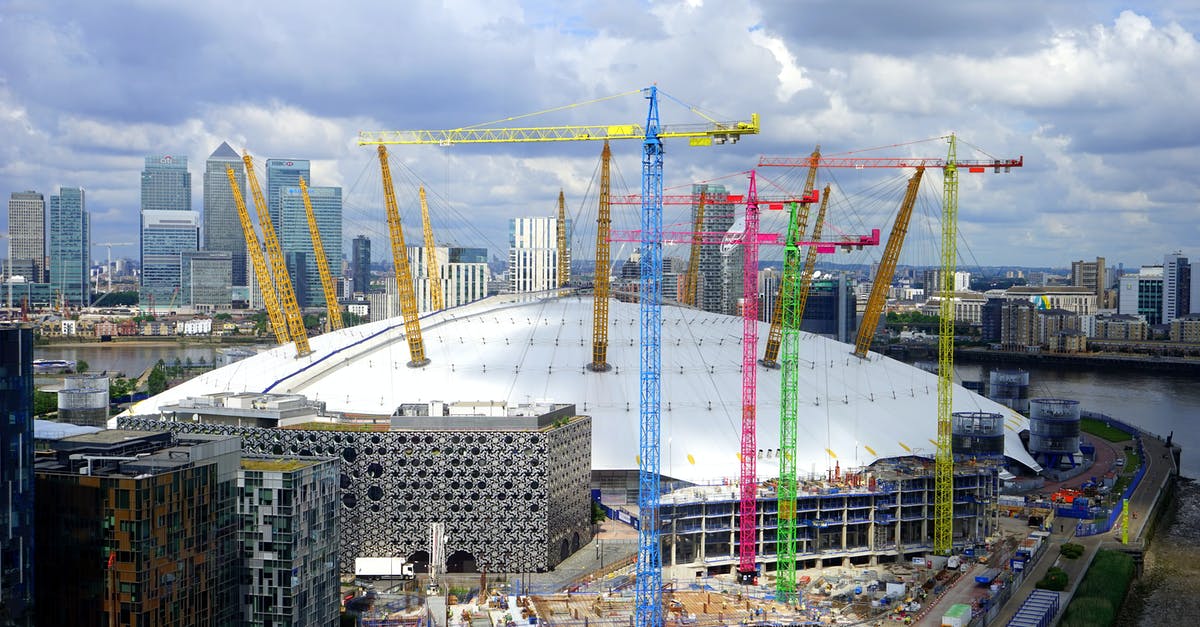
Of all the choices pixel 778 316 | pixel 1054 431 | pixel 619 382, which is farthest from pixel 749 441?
pixel 1054 431

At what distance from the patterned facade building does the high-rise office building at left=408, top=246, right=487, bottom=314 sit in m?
99.6

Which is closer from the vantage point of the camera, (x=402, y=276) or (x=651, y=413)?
(x=651, y=413)

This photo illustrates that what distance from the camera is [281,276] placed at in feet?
205

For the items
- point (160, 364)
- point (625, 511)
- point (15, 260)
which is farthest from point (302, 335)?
point (15, 260)

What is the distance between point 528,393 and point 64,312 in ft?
460

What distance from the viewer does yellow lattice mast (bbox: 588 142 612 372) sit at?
175 feet

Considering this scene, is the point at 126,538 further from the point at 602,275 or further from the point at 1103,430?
the point at 1103,430

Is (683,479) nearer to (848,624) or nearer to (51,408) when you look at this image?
(848,624)

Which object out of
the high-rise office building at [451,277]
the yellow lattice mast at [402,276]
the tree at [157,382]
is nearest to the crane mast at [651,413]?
the yellow lattice mast at [402,276]

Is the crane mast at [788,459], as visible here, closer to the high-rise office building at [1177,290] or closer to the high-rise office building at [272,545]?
the high-rise office building at [272,545]

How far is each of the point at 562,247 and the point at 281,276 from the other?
2669 cm

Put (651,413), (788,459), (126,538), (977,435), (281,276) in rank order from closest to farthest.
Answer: (126,538), (651,413), (788,459), (977,435), (281,276)

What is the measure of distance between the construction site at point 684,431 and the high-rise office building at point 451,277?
80863 millimetres

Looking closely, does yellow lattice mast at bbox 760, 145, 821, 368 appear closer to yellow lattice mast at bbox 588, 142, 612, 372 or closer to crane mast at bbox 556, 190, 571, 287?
yellow lattice mast at bbox 588, 142, 612, 372
